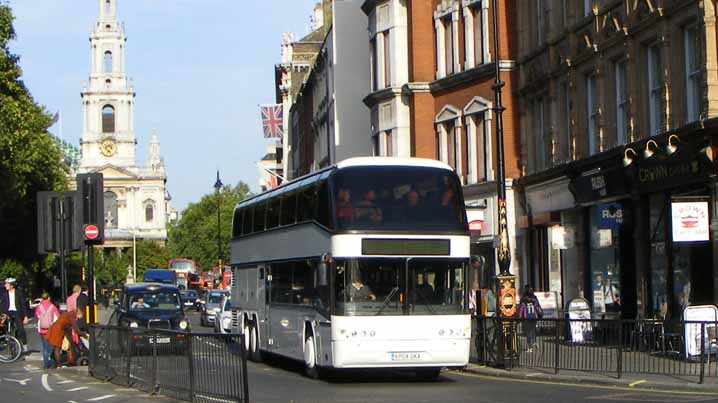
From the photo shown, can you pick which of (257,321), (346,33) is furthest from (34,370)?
(346,33)

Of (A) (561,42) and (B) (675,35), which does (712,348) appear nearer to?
(B) (675,35)

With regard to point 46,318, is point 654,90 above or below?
above

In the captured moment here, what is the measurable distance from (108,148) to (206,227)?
2968 cm

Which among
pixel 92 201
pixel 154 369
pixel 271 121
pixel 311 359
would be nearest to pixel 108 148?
pixel 271 121

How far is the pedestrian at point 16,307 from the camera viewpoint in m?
31.3

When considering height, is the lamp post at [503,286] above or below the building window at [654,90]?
below

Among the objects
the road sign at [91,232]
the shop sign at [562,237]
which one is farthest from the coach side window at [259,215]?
the shop sign at [562,237]

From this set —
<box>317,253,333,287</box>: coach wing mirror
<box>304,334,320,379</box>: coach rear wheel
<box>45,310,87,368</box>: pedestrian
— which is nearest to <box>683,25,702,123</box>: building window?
<box>317,253,333,287</box>: coach wing mirror

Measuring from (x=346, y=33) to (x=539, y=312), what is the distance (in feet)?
100

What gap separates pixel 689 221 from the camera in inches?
976

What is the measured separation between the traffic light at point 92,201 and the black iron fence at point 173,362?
2.23 meters

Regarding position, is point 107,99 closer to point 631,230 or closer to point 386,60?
point 386,60

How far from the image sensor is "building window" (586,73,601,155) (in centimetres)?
3241

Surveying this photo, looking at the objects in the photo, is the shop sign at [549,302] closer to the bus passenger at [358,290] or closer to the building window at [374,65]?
the bus passenger at [358,290]
